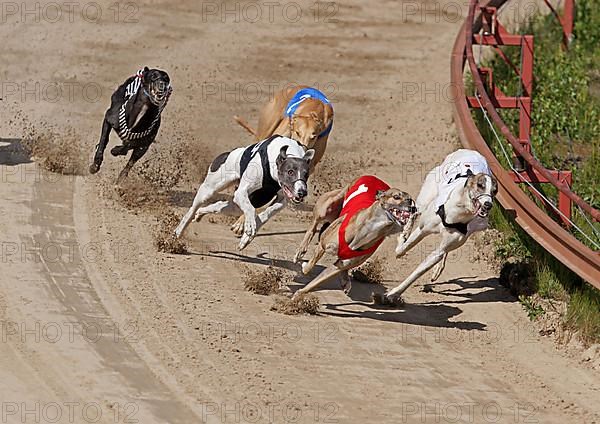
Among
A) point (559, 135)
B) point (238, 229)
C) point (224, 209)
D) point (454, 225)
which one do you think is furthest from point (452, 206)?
point (559, 135)

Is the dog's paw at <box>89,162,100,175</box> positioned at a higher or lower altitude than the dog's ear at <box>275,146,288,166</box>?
lower

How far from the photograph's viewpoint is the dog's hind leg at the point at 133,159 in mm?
9984

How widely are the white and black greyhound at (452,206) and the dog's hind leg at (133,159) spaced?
7.81 ft

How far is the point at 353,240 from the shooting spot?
26.1 ft

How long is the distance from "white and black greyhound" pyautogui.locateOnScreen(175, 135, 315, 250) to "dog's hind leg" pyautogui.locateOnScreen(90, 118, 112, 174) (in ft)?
4.80

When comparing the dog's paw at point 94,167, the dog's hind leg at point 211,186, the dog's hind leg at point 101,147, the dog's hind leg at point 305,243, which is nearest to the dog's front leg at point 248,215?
the dog's hind leg at point 211,186

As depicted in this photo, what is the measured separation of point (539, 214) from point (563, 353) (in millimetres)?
1204

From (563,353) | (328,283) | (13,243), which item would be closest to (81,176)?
(13,243)

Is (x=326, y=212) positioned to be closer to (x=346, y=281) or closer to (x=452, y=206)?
(x=346, y=281)

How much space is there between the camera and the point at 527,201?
30.3 ft

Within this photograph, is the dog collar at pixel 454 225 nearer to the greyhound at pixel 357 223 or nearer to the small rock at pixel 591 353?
the greyhound at pixel 357 223

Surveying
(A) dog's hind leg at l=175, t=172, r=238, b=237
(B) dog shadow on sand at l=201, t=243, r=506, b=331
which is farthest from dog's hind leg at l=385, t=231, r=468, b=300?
(A) dog's hind leg at l=175, t=172, r=238, b=237

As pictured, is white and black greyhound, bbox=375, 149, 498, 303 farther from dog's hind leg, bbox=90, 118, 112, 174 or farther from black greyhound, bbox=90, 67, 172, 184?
dog's hind leg, bbox=90, 118, 112, 174

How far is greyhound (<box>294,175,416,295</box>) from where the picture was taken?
7.82m
